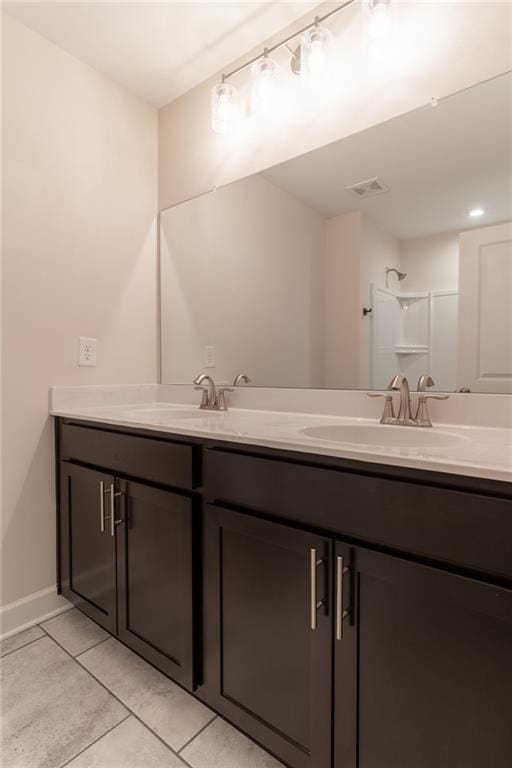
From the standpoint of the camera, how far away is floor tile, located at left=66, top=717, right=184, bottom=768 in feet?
3.27

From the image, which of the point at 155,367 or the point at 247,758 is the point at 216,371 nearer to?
the point at 155,367

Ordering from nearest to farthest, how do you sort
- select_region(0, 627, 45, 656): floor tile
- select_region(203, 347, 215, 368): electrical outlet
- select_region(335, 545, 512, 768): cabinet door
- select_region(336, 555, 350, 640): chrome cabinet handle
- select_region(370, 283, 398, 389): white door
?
select_region(335, 545, 512, 768): cabinet door, select_region(336, 555, 350, 640): chrome cabinet handle, select_region(370, 283, 398, 389): white door, select_region(0, 627, 45, 656): floor tile, select_region(203, 347, 215, 368): electrical outlet

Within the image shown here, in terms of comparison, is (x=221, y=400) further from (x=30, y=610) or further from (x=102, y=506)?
(x=30, y=610)

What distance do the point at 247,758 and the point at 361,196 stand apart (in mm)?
1706

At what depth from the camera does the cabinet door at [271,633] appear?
0.84 metres

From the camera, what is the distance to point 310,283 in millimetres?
1531

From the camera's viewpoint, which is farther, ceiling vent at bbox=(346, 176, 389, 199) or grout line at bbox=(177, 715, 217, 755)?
ceiling vent at bbox=(346, 176, 389, 199)

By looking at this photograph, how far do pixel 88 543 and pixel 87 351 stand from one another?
799 mm

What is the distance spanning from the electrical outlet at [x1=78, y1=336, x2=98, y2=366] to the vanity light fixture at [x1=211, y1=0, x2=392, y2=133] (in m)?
1.06

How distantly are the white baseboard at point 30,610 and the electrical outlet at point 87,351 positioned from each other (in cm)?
95

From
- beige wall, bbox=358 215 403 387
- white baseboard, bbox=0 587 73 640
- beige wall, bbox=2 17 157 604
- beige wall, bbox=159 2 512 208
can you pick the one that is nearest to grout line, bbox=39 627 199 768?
white baseboard, bbox=0 587 73 640

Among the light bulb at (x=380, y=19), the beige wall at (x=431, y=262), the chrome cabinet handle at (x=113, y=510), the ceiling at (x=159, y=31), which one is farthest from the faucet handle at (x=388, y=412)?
the ceiling at (x=159, y=31)

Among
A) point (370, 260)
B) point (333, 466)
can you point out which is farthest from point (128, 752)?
point (370, 260)

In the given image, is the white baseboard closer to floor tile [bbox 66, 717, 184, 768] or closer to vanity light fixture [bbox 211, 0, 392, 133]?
floor tile [bbox 66, 717, 184, 768]
